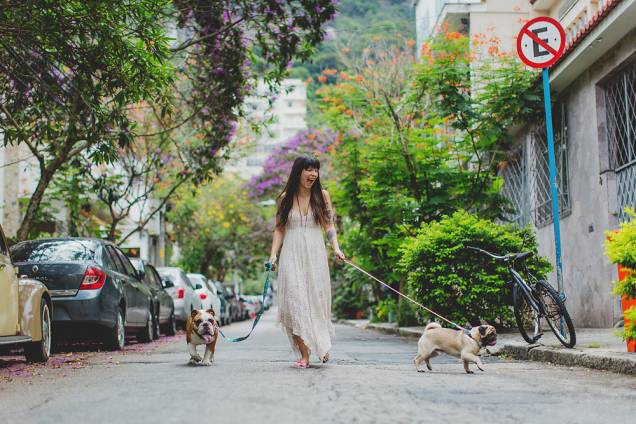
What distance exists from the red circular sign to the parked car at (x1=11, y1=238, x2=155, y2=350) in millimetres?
6431

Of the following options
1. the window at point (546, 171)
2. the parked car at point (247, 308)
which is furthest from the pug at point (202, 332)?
the parked car at point (247, 308)

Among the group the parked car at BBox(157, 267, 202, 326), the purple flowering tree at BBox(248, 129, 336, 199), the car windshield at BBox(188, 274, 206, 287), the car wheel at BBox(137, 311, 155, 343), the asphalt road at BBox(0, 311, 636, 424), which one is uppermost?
the purple flowering tree at BBox(248, 129, 336, 199)

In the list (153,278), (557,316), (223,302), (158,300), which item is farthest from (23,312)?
(223,302)

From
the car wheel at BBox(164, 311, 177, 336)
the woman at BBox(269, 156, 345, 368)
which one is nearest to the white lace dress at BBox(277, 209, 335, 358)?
the woman at BBox(269, 156, 345, 368)

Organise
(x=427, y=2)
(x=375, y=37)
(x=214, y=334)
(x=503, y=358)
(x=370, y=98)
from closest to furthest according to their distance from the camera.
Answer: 1. (x=214, y=334)
2. (x=503, y=358)
3. (x=370, y=98)
4. (x=375, y=37)
5. (x=427, y=2)

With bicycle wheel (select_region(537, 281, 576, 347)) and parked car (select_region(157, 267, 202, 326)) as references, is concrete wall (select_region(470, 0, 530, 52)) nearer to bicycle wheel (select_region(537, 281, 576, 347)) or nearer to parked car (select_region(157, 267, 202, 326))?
parked car (select_region(157, 267, 202, 326))

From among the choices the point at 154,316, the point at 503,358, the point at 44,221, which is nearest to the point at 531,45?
the point at 503,358

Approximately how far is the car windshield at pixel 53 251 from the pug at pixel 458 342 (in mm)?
5796

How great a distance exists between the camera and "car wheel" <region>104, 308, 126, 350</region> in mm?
12023

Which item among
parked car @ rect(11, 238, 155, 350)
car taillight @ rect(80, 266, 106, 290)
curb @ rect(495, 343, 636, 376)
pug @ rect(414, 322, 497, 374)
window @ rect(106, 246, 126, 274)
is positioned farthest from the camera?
window @ rect(106, 246, 126, 274)

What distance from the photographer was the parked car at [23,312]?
8.91 metres

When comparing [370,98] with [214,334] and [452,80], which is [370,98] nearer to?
[452,80]

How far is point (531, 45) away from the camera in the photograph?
10.8m

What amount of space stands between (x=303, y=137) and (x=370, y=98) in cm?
2338
